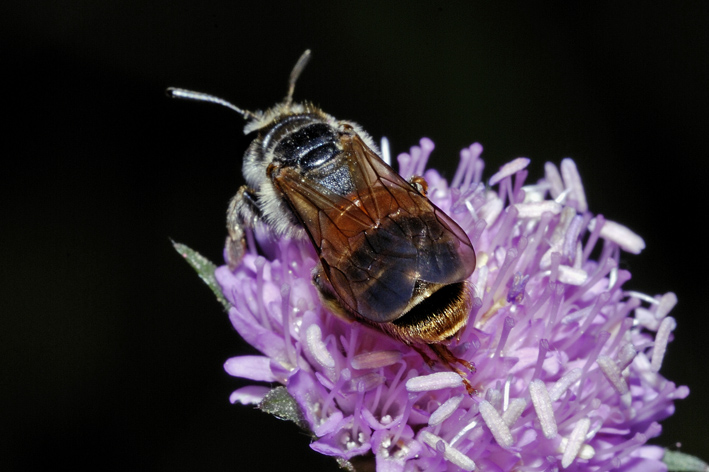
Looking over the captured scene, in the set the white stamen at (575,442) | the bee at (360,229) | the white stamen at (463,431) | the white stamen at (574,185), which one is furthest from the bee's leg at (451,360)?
the white stamen at (574,185)

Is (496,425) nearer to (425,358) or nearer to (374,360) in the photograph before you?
(425,358)

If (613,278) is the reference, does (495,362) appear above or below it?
below

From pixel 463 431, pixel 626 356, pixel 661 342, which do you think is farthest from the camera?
pixel 661 342

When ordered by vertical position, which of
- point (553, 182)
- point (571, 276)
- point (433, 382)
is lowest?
point (433, 382)

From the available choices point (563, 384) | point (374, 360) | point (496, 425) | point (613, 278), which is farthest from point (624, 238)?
point (374, 360)

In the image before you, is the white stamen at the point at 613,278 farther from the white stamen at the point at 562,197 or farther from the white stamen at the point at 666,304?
the white stamen at the point at 562,197

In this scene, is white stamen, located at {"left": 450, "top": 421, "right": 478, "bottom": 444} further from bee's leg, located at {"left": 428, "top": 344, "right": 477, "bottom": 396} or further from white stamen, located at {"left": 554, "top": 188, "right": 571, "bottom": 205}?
white stamen, located at {"left": 554, "top": 188, "right": 571, "bottom": 205}

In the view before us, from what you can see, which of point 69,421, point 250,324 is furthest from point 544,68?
point 69,421
